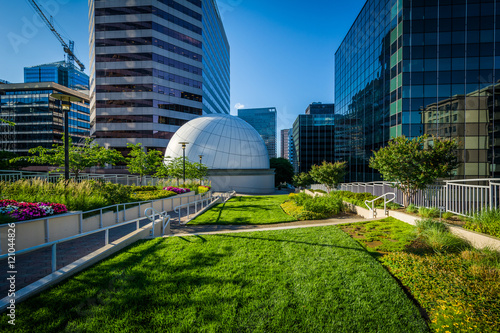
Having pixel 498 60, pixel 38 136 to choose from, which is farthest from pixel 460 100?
pixel 38 136

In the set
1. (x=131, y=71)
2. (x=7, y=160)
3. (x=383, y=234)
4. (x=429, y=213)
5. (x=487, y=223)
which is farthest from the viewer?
(x=131, y=71)

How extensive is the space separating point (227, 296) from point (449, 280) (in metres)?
4.24

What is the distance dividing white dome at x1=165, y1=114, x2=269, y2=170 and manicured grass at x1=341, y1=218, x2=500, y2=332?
35.3 metres

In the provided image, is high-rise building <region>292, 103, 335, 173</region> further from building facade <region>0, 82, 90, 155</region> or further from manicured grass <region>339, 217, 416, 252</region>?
building facade <region>0, 82, 90, 155</region>

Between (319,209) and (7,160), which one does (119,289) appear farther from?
(7,160)

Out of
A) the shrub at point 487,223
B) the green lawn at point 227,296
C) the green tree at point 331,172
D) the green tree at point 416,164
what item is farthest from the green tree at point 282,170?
the green lawn at point 227,296

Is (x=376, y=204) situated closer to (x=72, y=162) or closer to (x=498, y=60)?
(x=72, y=162)

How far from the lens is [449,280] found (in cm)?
392

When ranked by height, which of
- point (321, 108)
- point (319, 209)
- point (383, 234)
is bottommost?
point (319, 209)

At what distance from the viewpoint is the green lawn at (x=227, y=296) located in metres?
3.07

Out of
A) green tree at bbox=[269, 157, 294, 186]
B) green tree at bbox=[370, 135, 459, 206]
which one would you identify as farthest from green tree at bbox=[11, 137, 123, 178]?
green tree at bbox=[269, 157, 294, 186]

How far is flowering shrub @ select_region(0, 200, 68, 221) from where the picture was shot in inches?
226

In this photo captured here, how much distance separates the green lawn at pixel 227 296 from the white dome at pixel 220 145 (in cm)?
3459

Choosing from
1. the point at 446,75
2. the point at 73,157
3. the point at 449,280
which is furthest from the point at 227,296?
the point at 446,75
